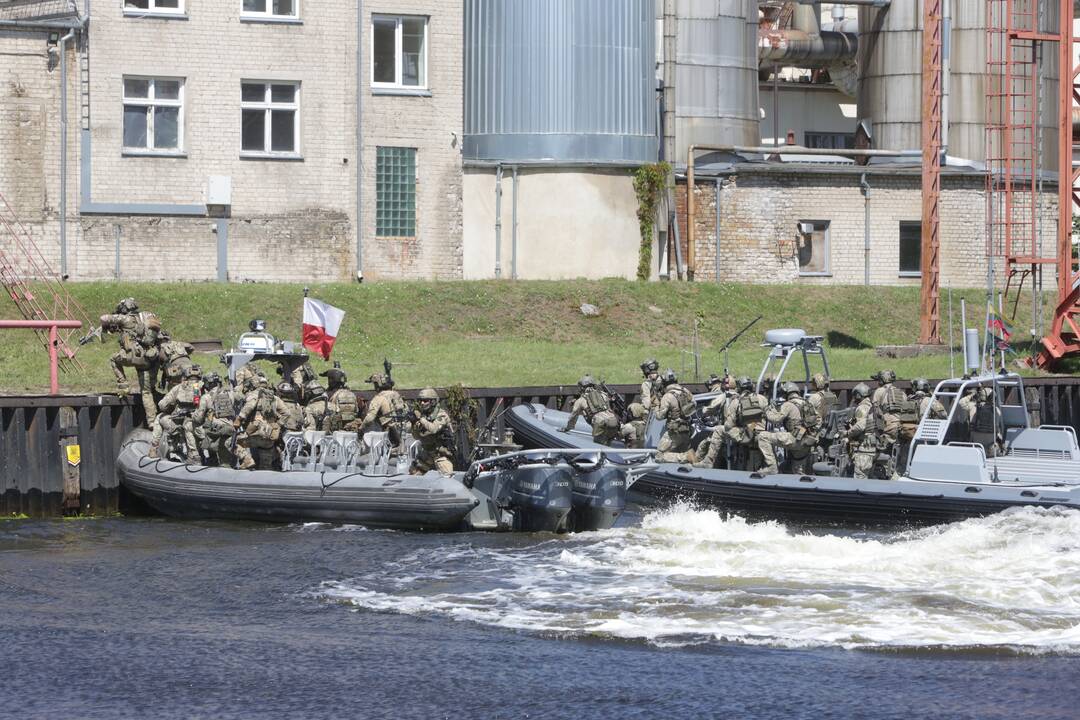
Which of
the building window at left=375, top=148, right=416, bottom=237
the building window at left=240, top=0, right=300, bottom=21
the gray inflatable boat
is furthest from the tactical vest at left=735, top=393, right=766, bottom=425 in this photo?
the building window at left=240, top=0, right=300, bottom=21

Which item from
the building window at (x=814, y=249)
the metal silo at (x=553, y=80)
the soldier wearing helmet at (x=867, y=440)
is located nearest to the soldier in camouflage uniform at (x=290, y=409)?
the soldier wearing helmet at (x=867, y=440)

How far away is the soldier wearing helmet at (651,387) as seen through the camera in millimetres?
24391

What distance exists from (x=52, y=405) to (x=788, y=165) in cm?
2071

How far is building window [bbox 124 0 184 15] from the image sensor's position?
115ft

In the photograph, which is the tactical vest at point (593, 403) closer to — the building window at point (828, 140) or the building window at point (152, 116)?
the building window at point (152, 116)

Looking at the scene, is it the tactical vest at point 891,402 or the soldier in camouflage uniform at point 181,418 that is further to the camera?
the soldier in camouflage uniform at point 181,418

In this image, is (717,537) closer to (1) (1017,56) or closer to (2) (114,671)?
(2) (114,671)

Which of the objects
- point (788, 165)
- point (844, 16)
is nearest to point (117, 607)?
point (788, 165)

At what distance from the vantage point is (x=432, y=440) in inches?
888

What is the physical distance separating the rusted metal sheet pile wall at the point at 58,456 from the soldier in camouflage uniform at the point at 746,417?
803 centimetres

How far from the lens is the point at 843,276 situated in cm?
4003

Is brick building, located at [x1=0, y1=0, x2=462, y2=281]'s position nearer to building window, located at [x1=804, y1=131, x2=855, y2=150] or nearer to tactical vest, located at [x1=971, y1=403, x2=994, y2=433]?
building window, located at [x1=804, y1=131, x2=855, y2=150]

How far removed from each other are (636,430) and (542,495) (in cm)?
425

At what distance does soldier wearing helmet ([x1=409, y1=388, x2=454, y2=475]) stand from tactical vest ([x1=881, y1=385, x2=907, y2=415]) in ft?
18.0
